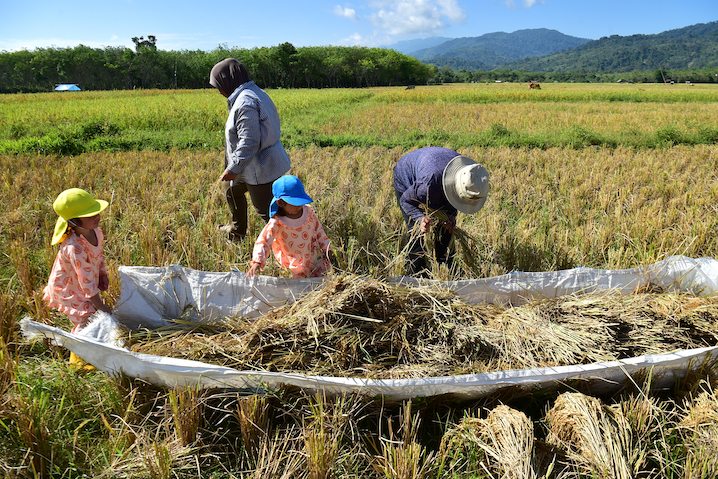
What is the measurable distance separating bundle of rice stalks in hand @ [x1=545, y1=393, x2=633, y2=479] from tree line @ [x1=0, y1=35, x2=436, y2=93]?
5330 centimetres

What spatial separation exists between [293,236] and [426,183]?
0.96 meters

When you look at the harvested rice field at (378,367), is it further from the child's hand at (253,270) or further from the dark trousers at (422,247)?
the child's hand at (253,270)

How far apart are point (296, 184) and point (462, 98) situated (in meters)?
21.1

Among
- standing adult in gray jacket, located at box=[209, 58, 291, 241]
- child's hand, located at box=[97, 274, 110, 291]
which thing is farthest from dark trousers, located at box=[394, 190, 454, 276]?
child's hand, located at box=[97, 274, 110, 291]

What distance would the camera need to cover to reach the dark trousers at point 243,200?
3.37 m

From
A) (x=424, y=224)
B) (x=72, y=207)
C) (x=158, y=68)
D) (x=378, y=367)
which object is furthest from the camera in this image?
(x=158, y=68)

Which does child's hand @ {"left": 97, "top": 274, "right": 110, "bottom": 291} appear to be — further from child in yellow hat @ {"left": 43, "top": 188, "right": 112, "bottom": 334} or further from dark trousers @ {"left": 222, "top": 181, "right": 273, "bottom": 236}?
dark trousers @ {"left": 222, "top": 181, "right": 273, "bottom": 236}

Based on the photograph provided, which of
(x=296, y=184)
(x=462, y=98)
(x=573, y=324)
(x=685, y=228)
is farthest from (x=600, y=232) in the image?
(x=462, y=98)

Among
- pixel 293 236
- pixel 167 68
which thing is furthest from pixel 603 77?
pixel 293 236

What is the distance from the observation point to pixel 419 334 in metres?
2.09

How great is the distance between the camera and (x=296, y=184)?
2.40 metres

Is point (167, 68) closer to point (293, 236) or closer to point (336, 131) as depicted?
point (336, 131)

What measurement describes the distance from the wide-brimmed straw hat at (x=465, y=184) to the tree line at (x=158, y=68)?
51.9 m

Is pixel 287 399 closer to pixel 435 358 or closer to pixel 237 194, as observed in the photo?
pixel 435 358
